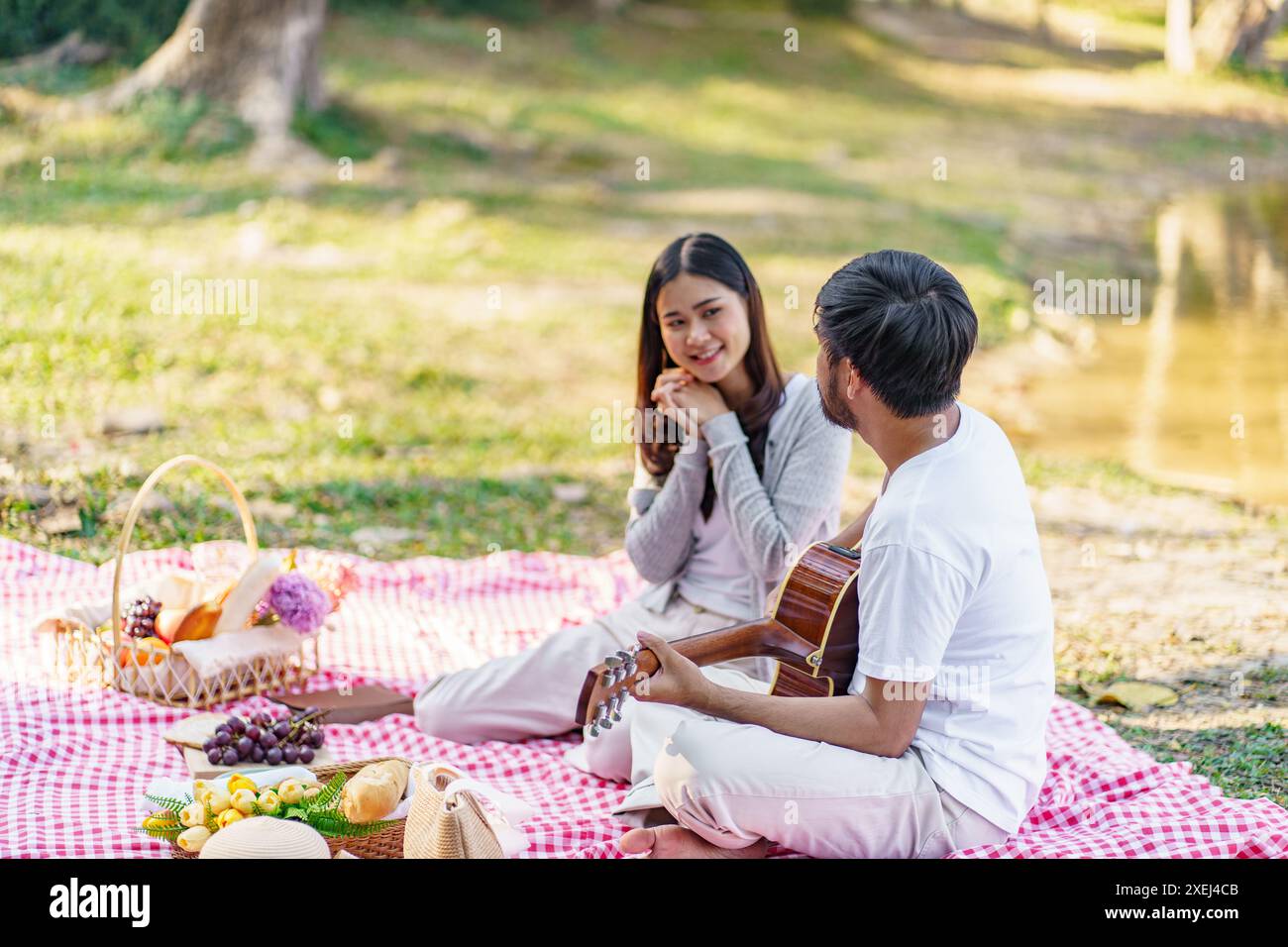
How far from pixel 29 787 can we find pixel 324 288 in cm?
675

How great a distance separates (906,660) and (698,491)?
127 centimetres

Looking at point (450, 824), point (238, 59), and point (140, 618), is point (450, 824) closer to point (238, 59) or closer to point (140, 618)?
point (140, 618)

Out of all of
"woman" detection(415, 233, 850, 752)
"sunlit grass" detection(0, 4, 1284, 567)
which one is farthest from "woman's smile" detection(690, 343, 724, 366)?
"sunlit grass" detection(0, 4, 1284, 567)

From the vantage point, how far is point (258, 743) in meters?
3.89

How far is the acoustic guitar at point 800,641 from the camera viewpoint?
3.12m

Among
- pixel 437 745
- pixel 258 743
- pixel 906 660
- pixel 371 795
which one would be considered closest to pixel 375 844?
pixel 371 795

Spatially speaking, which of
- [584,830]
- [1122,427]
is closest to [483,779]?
[584,830]

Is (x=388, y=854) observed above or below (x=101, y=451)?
below

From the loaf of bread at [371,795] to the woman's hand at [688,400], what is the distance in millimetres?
1285

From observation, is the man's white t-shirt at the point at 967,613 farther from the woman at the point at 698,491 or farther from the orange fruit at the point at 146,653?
the orange fruit at the point at 146,653

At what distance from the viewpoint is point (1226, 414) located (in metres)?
9.45

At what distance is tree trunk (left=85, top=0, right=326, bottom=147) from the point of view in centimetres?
1247

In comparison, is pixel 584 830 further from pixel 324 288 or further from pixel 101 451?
pixel 324 288

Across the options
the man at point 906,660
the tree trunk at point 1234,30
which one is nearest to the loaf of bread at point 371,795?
the man at point 906,660
